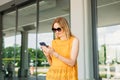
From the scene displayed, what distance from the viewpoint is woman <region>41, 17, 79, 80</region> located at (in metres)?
2.16

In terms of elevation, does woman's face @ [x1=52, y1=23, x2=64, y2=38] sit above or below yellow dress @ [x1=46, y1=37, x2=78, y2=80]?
above

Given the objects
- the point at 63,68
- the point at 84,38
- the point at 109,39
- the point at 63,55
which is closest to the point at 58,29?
the point at 63,55

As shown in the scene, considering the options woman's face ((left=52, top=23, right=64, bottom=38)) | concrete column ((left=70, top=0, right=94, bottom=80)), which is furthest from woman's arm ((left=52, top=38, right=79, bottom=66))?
concrete column ((left=70, top=0, right=94, bottom=80))

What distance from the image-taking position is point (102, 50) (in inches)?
173

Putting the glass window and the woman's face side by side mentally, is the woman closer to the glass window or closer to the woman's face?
the woman's face

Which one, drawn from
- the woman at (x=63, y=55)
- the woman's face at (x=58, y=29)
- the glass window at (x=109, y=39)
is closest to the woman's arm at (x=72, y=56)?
the woman at (x=63, y=55)

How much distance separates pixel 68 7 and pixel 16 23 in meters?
2.40

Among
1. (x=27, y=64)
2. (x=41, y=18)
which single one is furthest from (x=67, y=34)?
(x=27, y=64)

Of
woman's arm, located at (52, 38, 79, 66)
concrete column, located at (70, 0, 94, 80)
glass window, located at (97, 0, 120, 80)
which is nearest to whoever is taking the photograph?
woman's arm, located at (52, 38, 79, 66)

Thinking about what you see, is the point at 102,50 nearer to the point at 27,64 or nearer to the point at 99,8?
the point at 99,8

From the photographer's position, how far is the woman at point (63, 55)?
216 cm

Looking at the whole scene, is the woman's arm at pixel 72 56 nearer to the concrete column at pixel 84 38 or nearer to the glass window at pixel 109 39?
the glass window at pixel 109 39

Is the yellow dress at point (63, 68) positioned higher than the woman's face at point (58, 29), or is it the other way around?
the woman's face at point (58, 29)

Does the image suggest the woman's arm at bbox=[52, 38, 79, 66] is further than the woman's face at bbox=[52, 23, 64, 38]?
No
